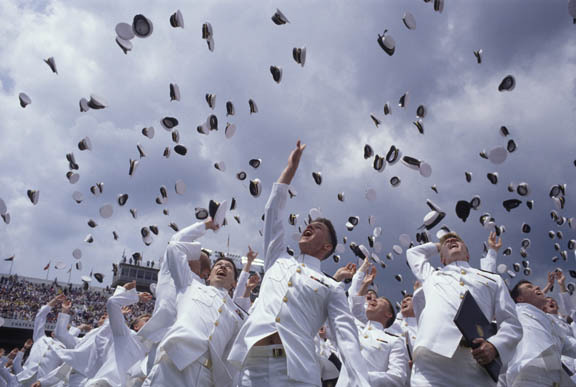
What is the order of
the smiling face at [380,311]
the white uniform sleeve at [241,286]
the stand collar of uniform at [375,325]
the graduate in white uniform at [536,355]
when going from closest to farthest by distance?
the graduate in white uniform at [536,355] < the stand collar of uniform at [375,325] < the smiling face at [380,311] < the white uniform sleeve at [241,286]

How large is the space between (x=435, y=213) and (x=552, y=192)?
24.8 feet

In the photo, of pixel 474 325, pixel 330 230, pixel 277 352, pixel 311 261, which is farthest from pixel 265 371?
pixel 474 325

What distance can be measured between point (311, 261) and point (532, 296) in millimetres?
4032

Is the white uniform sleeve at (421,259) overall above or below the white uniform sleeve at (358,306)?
above

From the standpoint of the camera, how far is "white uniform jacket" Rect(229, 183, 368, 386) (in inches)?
119

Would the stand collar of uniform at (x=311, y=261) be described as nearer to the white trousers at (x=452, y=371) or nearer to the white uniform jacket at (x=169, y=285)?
the white trousers at (x=452, y=371)

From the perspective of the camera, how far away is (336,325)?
330 cm

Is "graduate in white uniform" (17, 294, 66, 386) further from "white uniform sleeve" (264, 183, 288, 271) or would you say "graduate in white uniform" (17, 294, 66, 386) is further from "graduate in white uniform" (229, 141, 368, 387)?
"graduate in white uniform" (229, 141, 368, 387)

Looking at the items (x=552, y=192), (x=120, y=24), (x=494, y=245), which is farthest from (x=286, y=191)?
(x=552, y=192)

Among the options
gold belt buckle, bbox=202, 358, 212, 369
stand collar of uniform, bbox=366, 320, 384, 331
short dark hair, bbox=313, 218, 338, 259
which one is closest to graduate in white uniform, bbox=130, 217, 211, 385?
gold belt buckle, bbox=202, 358, 212, 369

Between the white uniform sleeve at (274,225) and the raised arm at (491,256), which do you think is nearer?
the white uniform sleeve at (274,225)

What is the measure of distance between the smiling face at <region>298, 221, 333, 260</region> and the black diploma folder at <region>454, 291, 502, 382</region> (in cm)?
128

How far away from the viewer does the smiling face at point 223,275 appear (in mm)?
4982

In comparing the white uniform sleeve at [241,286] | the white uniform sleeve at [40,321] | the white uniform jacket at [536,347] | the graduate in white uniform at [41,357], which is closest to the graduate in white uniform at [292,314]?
the white uniform sleeve at [241,286]
